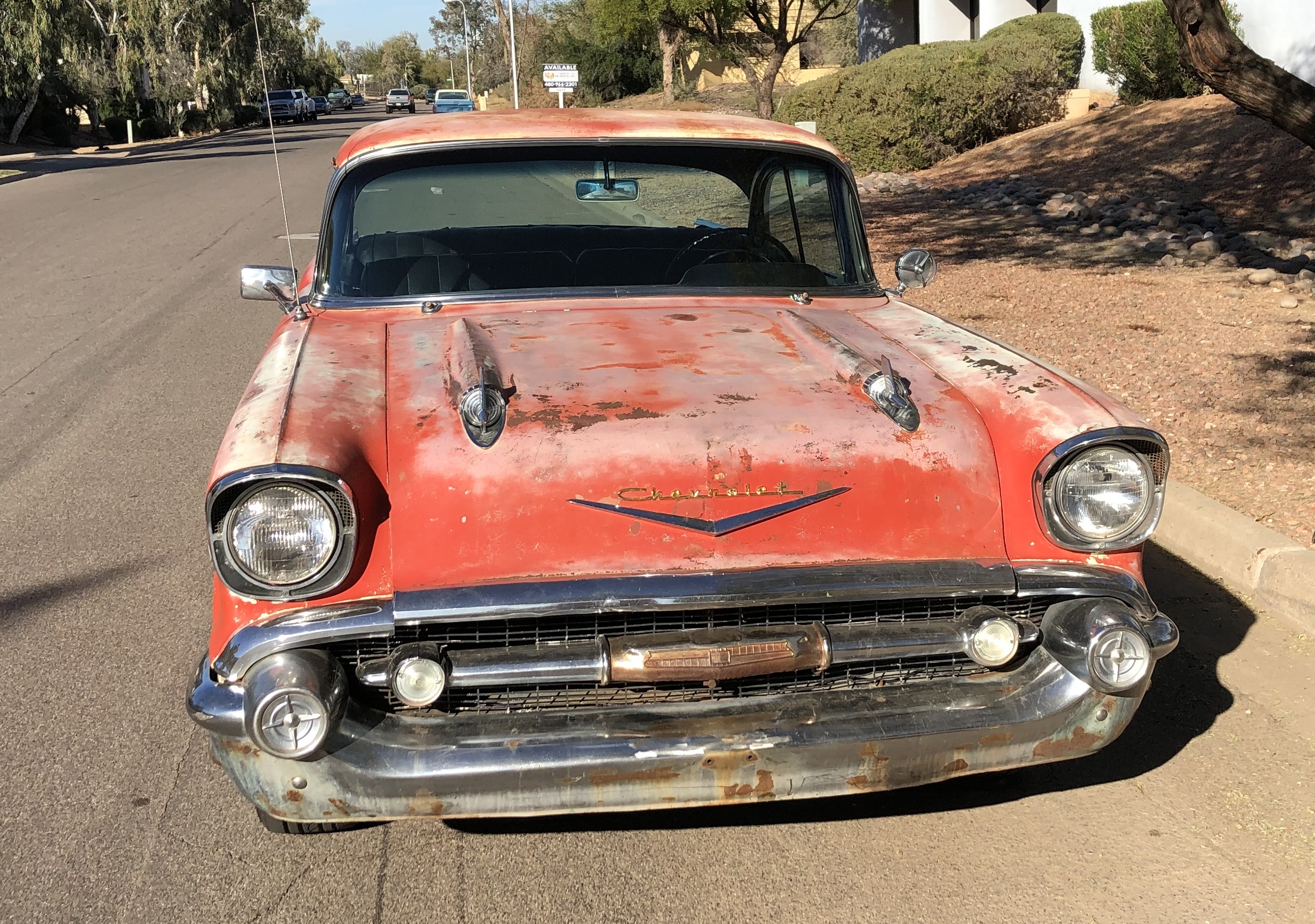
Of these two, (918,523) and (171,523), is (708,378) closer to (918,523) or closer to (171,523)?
(918,523)

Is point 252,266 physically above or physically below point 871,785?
above

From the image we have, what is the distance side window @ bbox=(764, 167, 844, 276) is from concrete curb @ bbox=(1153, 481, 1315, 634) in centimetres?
159

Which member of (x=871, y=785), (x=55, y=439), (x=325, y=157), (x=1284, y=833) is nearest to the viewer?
(x=871, y=785)

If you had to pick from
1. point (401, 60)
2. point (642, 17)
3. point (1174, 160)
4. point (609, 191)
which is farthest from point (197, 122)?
point (401, 60)

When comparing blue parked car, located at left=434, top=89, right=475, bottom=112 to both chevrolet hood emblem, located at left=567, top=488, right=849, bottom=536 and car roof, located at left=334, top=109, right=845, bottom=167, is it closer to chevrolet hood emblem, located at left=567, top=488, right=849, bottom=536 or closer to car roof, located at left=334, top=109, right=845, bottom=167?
car roof, located at left=334, top=109, right=845, bottom=167

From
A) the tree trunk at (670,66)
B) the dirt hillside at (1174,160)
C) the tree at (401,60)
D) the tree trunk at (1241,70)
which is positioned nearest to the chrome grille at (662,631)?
the tree trunk at (1241,70)

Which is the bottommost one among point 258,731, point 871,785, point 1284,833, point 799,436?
point 1284,833

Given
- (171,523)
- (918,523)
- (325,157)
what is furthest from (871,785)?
(325,157)

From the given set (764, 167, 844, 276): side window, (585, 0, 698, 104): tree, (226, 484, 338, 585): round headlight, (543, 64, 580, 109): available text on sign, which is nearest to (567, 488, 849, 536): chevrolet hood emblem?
(226, 484, 338, 585): round headlight

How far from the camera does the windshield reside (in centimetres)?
381

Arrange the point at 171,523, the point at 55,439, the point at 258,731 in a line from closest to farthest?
the point at 258,731 → the point at 171,523 → the point at 55,439

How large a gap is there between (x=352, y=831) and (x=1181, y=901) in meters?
1.96

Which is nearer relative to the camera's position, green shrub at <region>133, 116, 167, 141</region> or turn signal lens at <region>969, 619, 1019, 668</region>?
turn signal lens at <region>969, 619, 1019, 668</region>

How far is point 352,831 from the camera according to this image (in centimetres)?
294
